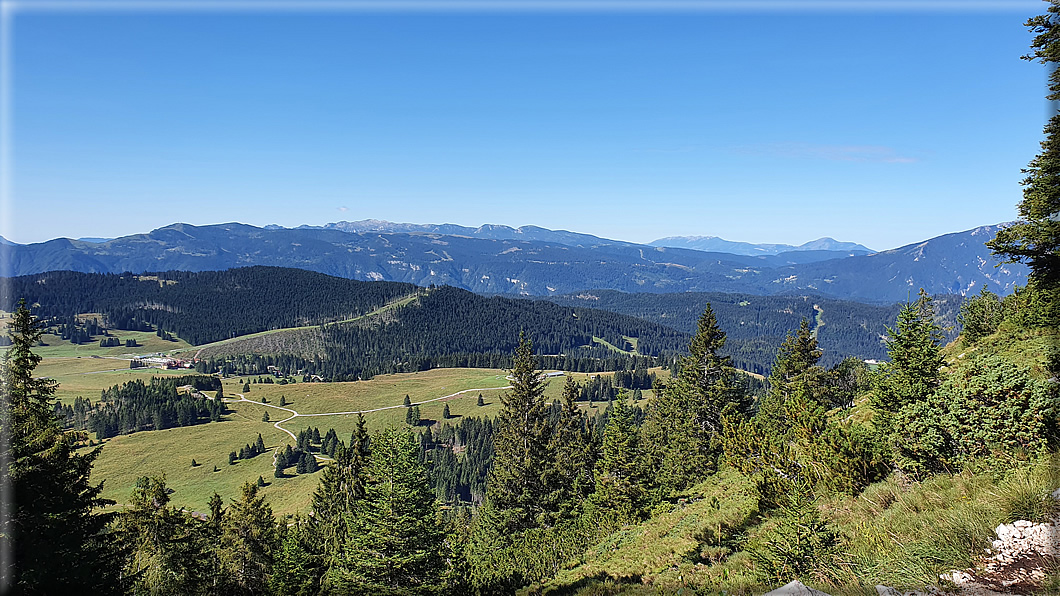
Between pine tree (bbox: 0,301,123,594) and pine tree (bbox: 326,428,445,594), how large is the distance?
9.40m

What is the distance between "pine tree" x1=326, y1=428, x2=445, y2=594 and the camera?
20469 mm

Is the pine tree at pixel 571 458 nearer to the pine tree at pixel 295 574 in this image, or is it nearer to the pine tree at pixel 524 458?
the pine tree at pixel 524 458

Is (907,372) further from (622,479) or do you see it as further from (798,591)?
(798,591)

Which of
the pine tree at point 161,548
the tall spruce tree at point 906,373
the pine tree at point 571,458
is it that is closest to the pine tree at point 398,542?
the pine tree at point 571,458

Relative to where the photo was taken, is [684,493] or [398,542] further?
[684,493]

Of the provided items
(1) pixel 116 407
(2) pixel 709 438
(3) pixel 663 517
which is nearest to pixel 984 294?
(2) pixel 709 438

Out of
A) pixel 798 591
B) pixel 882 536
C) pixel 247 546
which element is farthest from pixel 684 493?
pixel 247 546

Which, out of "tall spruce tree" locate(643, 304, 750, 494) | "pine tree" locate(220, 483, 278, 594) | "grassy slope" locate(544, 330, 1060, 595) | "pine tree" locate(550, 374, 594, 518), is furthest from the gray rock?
"pine tree" locate(220, 483, 278, 594)

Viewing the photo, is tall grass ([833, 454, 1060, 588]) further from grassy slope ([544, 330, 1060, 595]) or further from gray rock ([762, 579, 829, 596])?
gray rock ([762, 579, 829, 596])

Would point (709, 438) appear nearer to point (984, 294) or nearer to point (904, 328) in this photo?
point (904, 328)

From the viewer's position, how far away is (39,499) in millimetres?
18781

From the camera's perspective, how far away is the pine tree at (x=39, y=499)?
55.0 ft

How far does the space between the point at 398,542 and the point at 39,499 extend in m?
13.3

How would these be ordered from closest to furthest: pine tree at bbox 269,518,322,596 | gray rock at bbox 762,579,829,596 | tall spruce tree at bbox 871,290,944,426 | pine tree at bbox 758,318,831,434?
1. gray rock at bbox 762,579,829,596
2. tall spruce tree at bbox 871,290,944,426
3. pine tree at bbox 269,518,322,596
4. pine tree at bbox 758,318,831,434
